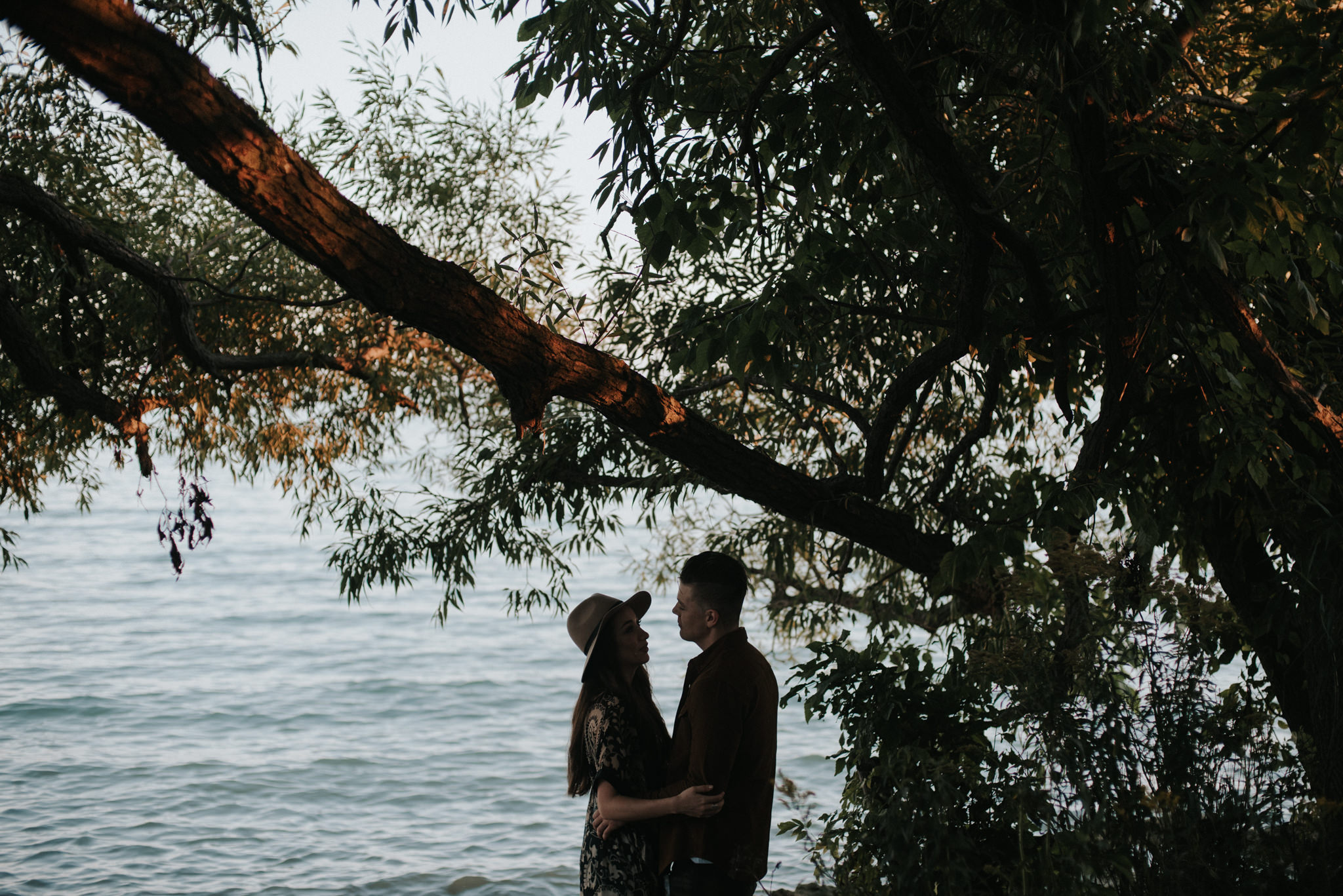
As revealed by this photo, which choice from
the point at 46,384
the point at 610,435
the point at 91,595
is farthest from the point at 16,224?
the point at 91,595

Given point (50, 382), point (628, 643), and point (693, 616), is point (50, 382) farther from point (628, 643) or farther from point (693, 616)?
point (693, 616)

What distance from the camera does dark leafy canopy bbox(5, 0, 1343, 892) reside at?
9.48 ft

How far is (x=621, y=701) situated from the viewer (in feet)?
10.7

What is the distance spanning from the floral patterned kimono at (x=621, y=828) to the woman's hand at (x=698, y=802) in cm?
22

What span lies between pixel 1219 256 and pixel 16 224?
593cm

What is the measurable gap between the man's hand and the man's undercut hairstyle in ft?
2.19

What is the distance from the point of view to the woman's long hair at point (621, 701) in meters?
3.29

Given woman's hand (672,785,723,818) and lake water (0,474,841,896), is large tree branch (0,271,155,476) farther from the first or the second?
lake water (0,474,841,896)

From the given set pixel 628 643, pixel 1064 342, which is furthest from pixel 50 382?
pixel 1064 342

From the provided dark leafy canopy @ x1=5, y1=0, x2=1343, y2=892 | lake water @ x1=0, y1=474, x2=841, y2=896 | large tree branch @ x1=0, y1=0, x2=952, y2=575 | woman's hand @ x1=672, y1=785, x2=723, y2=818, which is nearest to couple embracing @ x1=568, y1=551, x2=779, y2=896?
woman's hand @ x1=672, y1=785, x2=723, y2=818

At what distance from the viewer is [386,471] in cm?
931

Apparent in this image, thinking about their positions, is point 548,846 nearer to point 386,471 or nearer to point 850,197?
point 386,471

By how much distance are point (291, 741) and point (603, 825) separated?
10728 millimetres

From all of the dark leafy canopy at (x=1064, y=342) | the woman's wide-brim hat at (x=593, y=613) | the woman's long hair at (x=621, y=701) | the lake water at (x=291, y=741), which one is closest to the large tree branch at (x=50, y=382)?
the dark leafy canopy at (x=1064, y=342)
